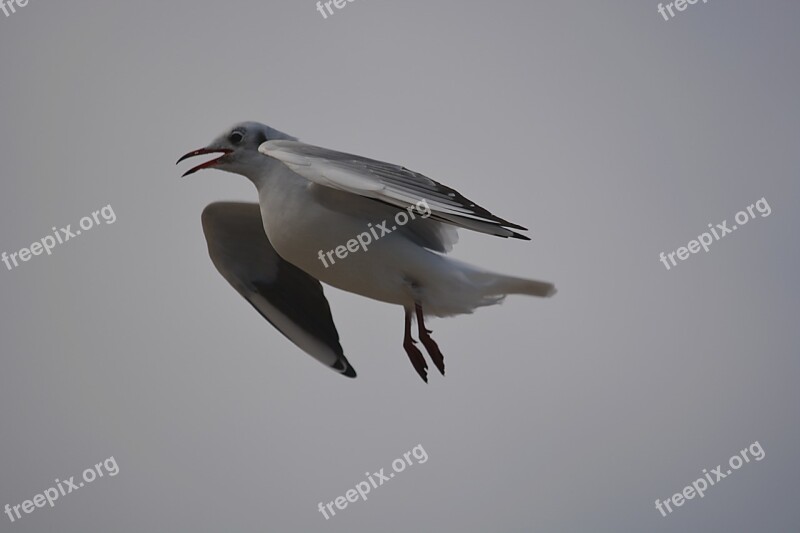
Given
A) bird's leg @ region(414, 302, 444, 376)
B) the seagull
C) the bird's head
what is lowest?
bird's leg @ region(414, 302, 444, 376)

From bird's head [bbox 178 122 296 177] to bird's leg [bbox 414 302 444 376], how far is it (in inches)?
41.2

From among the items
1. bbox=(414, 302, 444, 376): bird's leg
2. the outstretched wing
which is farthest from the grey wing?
the outstretched wing

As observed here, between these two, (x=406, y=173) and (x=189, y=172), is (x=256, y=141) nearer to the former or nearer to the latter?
(x=189, y=172)

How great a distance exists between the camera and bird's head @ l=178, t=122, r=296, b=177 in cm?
570

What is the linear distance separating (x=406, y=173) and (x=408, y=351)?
0.95 metres

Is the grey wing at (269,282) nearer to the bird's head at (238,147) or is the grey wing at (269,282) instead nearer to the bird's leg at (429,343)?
the bird's head at (238,147)

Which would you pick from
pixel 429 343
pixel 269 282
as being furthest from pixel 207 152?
pixel 429 343

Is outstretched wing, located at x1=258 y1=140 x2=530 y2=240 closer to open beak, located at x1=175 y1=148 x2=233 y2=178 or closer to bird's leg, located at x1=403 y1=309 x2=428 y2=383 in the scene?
open beak, located at x1=175 y1=148 x2=233 y2=178

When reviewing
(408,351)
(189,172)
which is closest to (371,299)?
(408,351)

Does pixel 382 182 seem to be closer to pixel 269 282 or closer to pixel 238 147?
pixel 238 147

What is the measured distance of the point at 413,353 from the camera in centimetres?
581

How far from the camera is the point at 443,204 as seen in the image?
4.99m

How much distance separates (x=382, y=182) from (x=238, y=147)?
3.07 feet

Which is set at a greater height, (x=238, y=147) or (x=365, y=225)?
(x=238, y=147)
